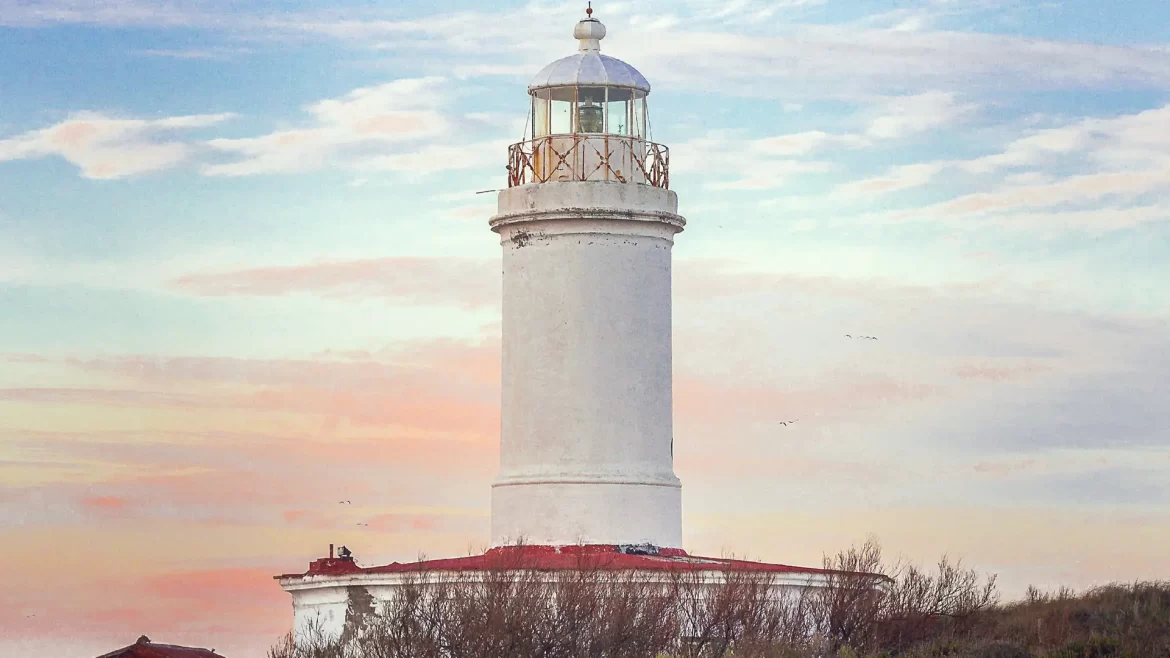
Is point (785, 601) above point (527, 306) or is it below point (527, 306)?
below

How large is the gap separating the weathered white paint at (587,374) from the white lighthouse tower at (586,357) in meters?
0.01

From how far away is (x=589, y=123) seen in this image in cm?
3512

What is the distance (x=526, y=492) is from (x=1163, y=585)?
30.9ft

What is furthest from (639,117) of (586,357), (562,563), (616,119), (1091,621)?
(1091,621)

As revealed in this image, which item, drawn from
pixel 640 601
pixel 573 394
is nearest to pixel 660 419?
pixel 573 394

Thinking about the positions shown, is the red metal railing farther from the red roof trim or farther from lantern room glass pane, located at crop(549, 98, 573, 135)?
the red roof trim

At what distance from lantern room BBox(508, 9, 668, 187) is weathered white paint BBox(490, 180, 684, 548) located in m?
0.52

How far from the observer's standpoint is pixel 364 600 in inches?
1287

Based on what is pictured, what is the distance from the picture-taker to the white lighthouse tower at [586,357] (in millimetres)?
33938

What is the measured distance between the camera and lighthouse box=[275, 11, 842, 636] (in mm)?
33875

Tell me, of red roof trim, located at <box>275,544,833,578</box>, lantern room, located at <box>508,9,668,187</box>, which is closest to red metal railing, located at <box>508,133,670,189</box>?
lantern room, located at <box>508,9,668,187</box>

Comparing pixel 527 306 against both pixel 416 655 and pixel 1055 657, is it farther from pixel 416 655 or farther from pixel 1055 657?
pixel 1055 657

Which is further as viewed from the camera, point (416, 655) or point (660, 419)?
point (660, 419)

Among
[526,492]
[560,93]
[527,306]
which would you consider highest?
[560,93]
